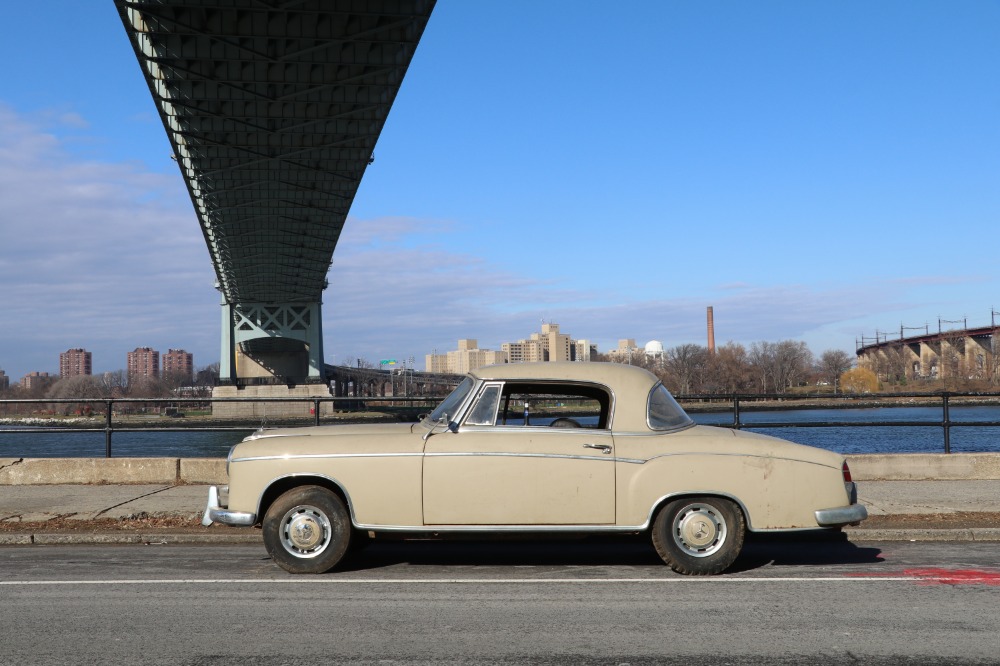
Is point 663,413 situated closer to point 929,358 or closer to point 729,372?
point 729,372

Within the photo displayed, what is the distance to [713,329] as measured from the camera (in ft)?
498

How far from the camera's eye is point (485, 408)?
6.41 m

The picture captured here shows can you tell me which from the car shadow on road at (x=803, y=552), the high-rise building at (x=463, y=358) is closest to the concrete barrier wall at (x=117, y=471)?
the car shadow on road at (x=803, y=552)

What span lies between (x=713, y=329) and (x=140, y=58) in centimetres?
13086

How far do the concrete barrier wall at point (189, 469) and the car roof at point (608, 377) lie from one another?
221 inches

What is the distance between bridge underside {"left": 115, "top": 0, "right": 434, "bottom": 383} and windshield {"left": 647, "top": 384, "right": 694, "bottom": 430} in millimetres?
23973

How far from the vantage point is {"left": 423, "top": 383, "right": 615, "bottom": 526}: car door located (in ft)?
20.3

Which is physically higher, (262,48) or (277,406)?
(262,48)

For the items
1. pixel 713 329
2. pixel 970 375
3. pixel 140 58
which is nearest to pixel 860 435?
pixel 140 58

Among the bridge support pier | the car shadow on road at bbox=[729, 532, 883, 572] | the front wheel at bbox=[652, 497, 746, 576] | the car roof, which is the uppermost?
the bridge support pier

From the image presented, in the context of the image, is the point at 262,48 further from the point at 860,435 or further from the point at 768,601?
the point at 768,601

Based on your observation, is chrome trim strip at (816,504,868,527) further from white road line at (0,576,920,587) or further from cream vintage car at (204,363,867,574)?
white road line at (0,576,920,587)

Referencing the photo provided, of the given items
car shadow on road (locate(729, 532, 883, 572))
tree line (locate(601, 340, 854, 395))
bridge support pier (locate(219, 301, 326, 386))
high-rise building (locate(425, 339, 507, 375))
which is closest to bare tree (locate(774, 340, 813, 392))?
tree line (locate(601, 340, 854, 395))

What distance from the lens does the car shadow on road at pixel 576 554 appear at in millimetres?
6809
